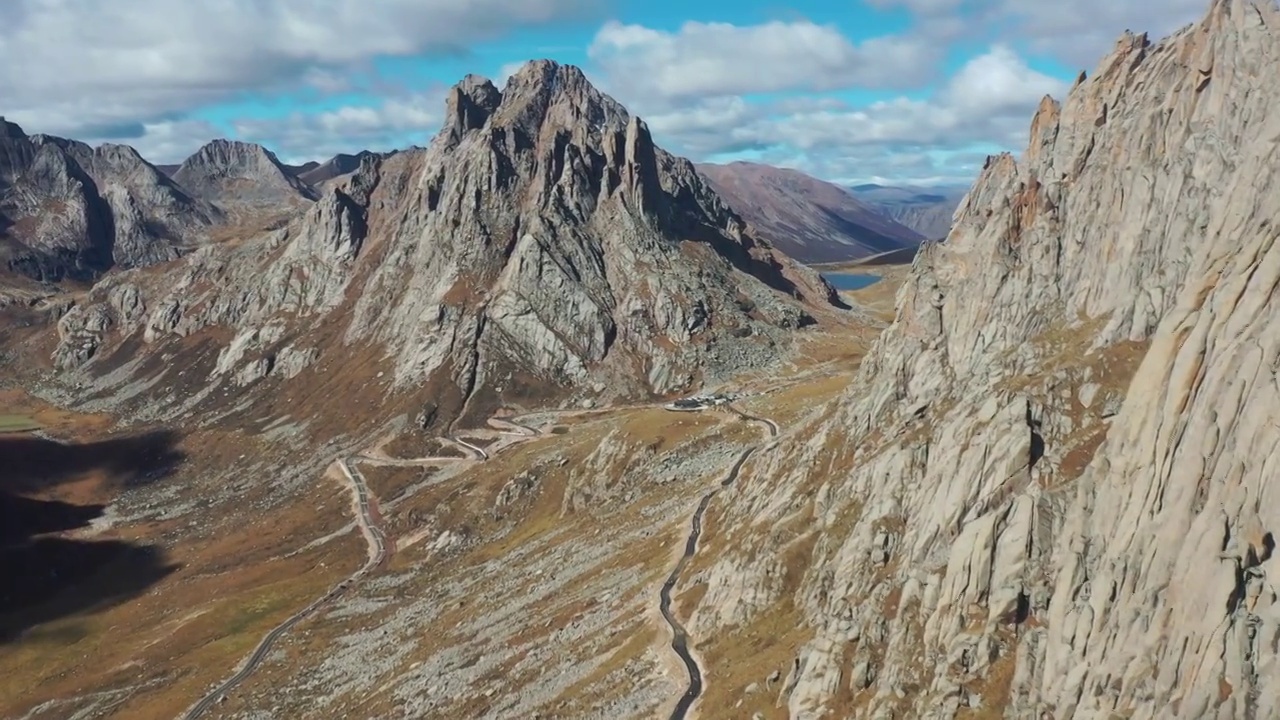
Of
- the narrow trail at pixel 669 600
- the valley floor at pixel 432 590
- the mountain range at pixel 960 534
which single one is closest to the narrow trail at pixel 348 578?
the valley floor at pixel 432 590

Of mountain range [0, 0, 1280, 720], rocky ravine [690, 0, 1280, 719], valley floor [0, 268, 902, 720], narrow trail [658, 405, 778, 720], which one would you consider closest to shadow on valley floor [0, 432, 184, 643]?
valley floor [0, 268, 902, 720]

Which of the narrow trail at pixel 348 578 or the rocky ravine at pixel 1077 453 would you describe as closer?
the rocky ravine at pixel 1077 453

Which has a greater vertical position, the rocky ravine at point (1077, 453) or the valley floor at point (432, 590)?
the rocky ravine at point (1077, 453)

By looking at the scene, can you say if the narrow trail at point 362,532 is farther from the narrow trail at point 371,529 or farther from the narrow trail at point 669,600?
the narrow trail at point 669,600

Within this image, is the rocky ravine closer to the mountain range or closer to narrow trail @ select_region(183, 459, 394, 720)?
the mountain range

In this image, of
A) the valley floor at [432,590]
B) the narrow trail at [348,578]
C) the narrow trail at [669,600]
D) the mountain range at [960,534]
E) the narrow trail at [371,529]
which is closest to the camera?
the mountain range at [960,534]

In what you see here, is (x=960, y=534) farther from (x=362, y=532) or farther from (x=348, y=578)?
(x=362, y=532)

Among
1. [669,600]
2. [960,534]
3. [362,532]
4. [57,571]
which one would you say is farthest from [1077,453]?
[57,571]
